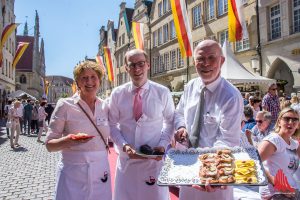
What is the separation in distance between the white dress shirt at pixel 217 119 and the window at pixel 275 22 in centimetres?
1779

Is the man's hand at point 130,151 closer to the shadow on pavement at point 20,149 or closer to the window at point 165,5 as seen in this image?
the shadow on pavement at point 20,149

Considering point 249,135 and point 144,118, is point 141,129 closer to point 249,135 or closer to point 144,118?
point 144,118

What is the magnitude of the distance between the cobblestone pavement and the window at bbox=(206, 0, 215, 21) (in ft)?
58.4

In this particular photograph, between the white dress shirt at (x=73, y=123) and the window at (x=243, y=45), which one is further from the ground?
the window at (x=243, y=45)

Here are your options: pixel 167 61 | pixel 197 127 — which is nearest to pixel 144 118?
pixel 197 127

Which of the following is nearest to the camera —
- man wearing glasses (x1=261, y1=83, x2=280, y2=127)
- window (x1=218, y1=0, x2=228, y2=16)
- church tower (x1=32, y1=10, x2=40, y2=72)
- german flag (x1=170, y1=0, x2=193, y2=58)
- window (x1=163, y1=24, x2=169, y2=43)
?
man wearing glasses (x1=261, y1=83, x2=280, y2=127)

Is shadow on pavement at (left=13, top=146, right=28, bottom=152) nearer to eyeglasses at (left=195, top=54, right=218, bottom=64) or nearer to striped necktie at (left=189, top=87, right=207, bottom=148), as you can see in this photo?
striped necktie at (left=189, top=87, right=207, bottom=148)

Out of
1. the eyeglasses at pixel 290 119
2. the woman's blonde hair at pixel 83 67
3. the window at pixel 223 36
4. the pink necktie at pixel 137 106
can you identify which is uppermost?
the window at pixel 223 36

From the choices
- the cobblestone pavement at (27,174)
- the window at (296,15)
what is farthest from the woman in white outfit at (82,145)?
the window at (296,15)

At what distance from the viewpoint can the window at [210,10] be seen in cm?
2502

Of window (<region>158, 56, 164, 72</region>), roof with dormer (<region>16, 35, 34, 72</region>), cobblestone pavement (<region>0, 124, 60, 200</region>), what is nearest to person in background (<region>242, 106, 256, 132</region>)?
cobblestone pavement (<region>0, 124, 60, 200</region>)

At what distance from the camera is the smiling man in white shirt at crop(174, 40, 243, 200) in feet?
8.94

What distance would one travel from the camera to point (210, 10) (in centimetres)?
2544

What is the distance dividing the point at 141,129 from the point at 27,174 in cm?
585
